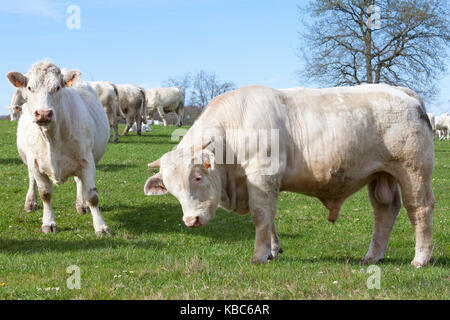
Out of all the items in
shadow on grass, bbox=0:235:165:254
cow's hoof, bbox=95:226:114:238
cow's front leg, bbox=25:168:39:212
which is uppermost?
cow's front leg, bbox=25:168:39:212

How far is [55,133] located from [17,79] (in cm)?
102

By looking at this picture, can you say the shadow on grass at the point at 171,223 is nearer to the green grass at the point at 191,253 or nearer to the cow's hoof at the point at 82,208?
the green grass at the point at 191,253

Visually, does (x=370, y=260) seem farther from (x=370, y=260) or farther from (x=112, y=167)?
(x=112, y=167)

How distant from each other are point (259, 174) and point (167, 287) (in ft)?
5.66

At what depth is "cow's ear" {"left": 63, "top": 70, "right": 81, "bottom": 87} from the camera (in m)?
8.73

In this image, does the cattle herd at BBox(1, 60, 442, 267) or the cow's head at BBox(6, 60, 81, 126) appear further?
the cow's head at BBox(6, 60, 81, 126)

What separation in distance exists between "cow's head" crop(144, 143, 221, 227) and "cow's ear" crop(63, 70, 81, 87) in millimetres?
3566

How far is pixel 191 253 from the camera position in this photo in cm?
738

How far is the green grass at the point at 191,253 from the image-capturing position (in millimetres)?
5082

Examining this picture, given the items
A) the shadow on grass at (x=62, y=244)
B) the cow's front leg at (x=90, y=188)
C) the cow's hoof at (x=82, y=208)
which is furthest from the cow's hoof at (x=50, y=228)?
the cow's hoof at (x=82, y=208)

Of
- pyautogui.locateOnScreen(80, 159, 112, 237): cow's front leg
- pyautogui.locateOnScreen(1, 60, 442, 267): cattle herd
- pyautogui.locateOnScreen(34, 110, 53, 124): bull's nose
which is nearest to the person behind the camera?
pyautogui.locateOnScreen(1, 60, 442, 267): cattle herd

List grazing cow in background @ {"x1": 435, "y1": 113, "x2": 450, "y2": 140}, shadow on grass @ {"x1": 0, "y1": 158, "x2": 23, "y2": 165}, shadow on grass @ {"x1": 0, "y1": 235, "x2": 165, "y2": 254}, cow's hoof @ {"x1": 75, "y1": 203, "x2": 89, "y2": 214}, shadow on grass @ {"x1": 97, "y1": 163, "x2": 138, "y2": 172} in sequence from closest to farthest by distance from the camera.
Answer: shadow on grass @ {"x1": 0, "y1": 235, "x2": 165, "y2": 254}
cow's hoof @ {"x1": 75, "y1": 203, "x2": 89, "y2": 214}
shadow on grass @ {"x1": 97, "y1": 163, "x2": 138, "y2": 172}
shadow on grass @ {"x1": 0, "y1": 158, "x2": 23, "y2": 165}
grazing cow in background @ {"x1": 435, "y1": 113, "x2": 450, "y2": 140}

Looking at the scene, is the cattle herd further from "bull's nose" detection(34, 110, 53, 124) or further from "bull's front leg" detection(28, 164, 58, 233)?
"bull's front leg" detection(28, 164, 58, 233)

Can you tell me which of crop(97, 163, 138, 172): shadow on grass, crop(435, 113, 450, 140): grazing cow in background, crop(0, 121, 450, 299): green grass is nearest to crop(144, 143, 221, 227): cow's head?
crop(0, 121, 450, 299): green grass
